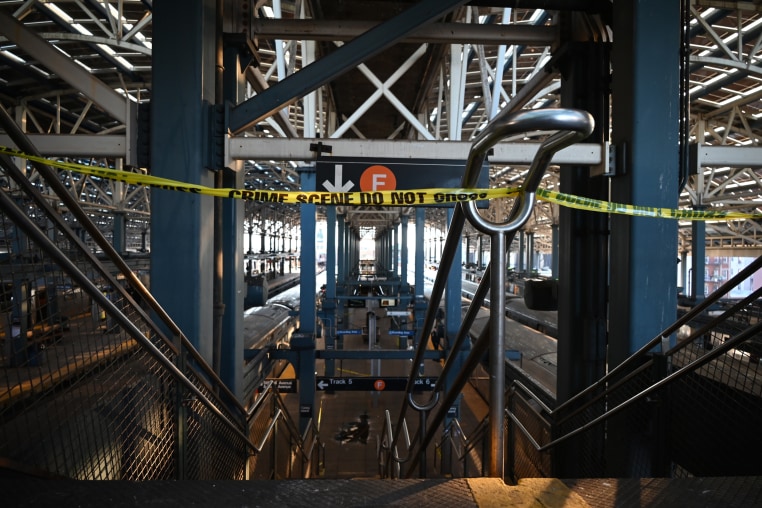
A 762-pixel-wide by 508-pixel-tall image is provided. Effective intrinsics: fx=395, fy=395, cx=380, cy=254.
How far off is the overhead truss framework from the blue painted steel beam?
0.06 feet

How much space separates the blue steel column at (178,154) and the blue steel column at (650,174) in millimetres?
3390

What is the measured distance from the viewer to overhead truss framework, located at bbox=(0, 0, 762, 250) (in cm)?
330

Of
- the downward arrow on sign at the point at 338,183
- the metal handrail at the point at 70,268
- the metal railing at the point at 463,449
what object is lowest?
the metal railing at the point at 463,449

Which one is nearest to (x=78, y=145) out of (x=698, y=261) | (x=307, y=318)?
(x=307, y=318)

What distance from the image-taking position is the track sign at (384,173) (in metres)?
3.33

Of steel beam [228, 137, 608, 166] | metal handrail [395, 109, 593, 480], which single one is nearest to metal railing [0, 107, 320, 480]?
steel beam [228, 137, 608, 166]

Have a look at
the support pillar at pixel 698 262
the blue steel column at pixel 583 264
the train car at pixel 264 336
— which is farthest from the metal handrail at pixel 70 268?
the support pillar at pixel 698 262

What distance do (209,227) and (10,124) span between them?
1.53 metres

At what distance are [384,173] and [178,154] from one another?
1622 millimetres

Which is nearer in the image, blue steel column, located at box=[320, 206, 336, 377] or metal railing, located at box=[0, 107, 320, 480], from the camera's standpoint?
metal railing, located at box=[0, 107, 320, 480]

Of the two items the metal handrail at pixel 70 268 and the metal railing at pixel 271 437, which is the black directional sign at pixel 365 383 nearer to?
the metal railing at pixel 271 437

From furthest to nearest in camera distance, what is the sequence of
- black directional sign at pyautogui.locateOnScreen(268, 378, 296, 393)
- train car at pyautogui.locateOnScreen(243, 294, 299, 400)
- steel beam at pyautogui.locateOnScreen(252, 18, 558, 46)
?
1. train car at pyautogui.locateOnScreen(243, 294, 299, 400)
2. black directional sign at pyautogui.locateOnScreen(268, 378, 296, 393)
3. steel beam at pyautogui.locateOnScreen(252, 18, 558, 46)

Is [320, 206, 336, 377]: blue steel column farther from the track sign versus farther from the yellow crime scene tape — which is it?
the yellow crime scene tape

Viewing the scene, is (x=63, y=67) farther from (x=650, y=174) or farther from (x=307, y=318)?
(x=307, y=318)
